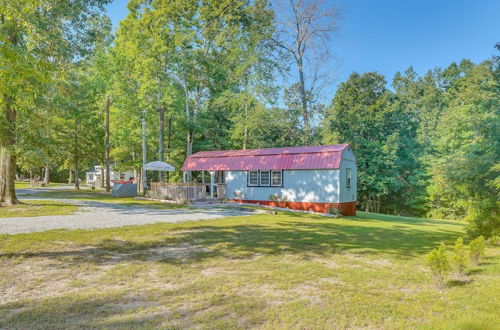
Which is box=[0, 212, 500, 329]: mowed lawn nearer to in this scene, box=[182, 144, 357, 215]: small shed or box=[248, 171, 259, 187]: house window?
box=[182, 144, 357, 215]: small shed

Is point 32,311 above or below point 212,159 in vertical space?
below

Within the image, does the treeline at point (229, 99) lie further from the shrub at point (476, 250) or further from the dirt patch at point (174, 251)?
the shrub at point (476, 250)

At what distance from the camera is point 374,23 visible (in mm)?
25359

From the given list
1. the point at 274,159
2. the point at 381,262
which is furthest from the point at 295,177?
the point at 381,262

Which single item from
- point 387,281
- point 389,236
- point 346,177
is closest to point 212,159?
point 346,177

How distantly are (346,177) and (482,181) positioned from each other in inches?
325

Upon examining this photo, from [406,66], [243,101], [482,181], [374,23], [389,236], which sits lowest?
[389,236]

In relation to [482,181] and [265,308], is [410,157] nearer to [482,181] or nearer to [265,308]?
[482,181]

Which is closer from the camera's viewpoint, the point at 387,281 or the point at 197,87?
the point at 387,281

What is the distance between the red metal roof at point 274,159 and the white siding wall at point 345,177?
0.66m

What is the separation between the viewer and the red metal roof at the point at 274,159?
16.1 metres

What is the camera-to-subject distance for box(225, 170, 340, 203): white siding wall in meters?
15.9

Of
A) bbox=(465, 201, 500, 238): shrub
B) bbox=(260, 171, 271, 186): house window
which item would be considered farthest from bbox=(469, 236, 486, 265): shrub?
bbox=(260, 171, 271, 186): house window

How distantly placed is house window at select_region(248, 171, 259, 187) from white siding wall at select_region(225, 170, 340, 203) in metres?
0.25
